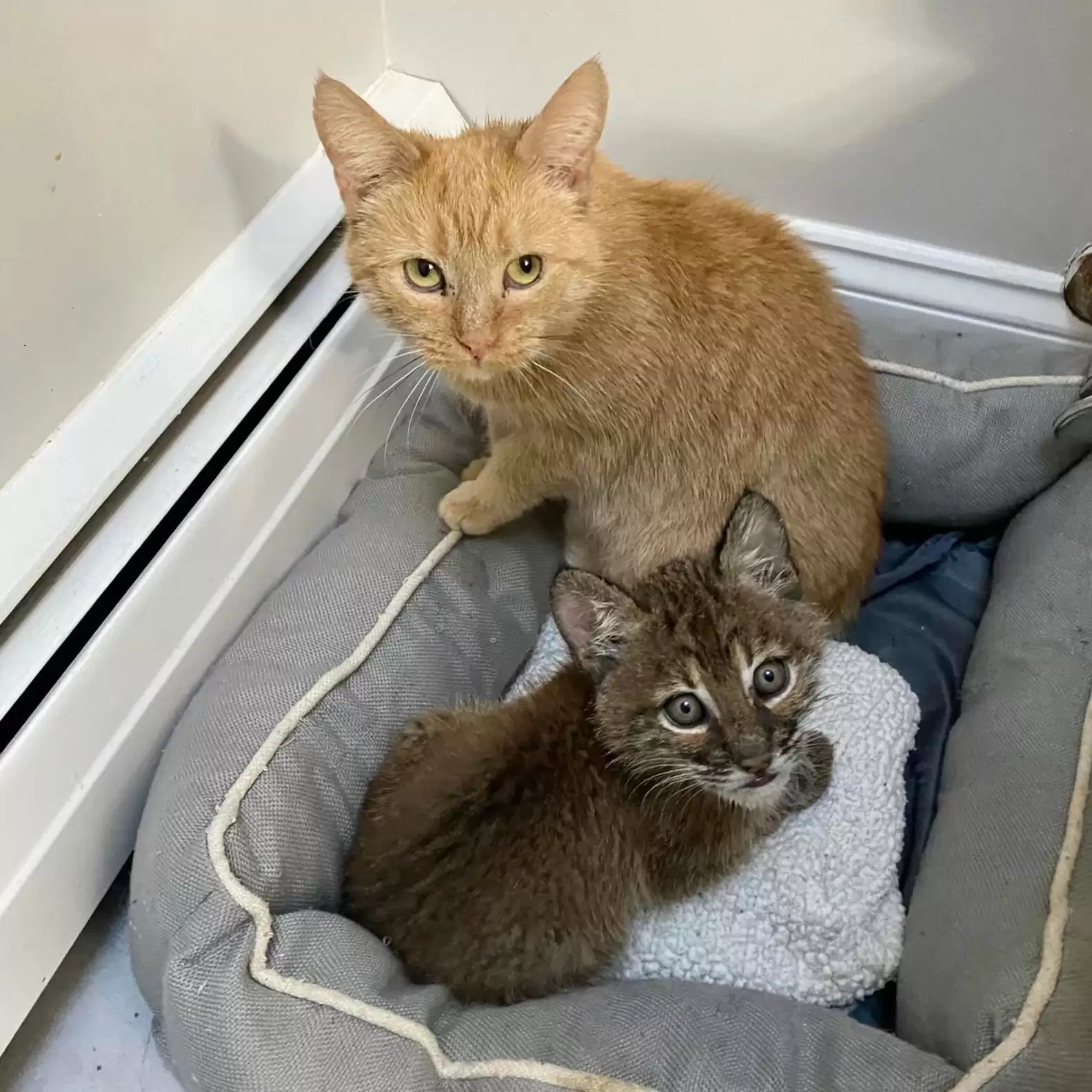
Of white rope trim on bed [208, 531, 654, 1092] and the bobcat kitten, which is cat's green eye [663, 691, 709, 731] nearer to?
the bobcat kitten

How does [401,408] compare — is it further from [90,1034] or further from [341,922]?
[90,1034]

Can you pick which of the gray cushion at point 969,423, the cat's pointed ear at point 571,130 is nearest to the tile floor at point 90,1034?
the cat's pointed ear at point 571,130

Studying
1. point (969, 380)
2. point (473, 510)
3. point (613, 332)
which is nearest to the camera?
point (613, 332)

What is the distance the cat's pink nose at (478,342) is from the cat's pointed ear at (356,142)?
0.75 ft

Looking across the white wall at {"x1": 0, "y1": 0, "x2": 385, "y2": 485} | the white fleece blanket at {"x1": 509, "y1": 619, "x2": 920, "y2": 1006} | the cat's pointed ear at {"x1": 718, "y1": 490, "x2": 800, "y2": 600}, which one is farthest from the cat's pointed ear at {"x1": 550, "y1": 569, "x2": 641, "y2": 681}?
the white wall at {"x1": 0, "y1": 0, "x2": 385, "y2": 485}

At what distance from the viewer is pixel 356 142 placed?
1186 mm

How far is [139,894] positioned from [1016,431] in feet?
4.54

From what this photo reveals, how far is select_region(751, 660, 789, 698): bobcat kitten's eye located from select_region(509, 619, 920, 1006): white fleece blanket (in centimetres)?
26

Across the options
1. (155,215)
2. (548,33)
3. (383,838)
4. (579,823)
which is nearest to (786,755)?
(579,823)

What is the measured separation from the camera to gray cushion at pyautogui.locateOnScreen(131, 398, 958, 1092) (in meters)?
1.04

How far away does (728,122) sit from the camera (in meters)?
1.69

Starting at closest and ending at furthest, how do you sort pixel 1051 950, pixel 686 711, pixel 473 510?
pixel 1051 950 → pixel 686 711 → pixel 473 510

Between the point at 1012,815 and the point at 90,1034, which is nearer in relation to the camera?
the point at 1012,815

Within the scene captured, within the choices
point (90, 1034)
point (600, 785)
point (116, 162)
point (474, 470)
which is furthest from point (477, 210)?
point (90, 1034)
